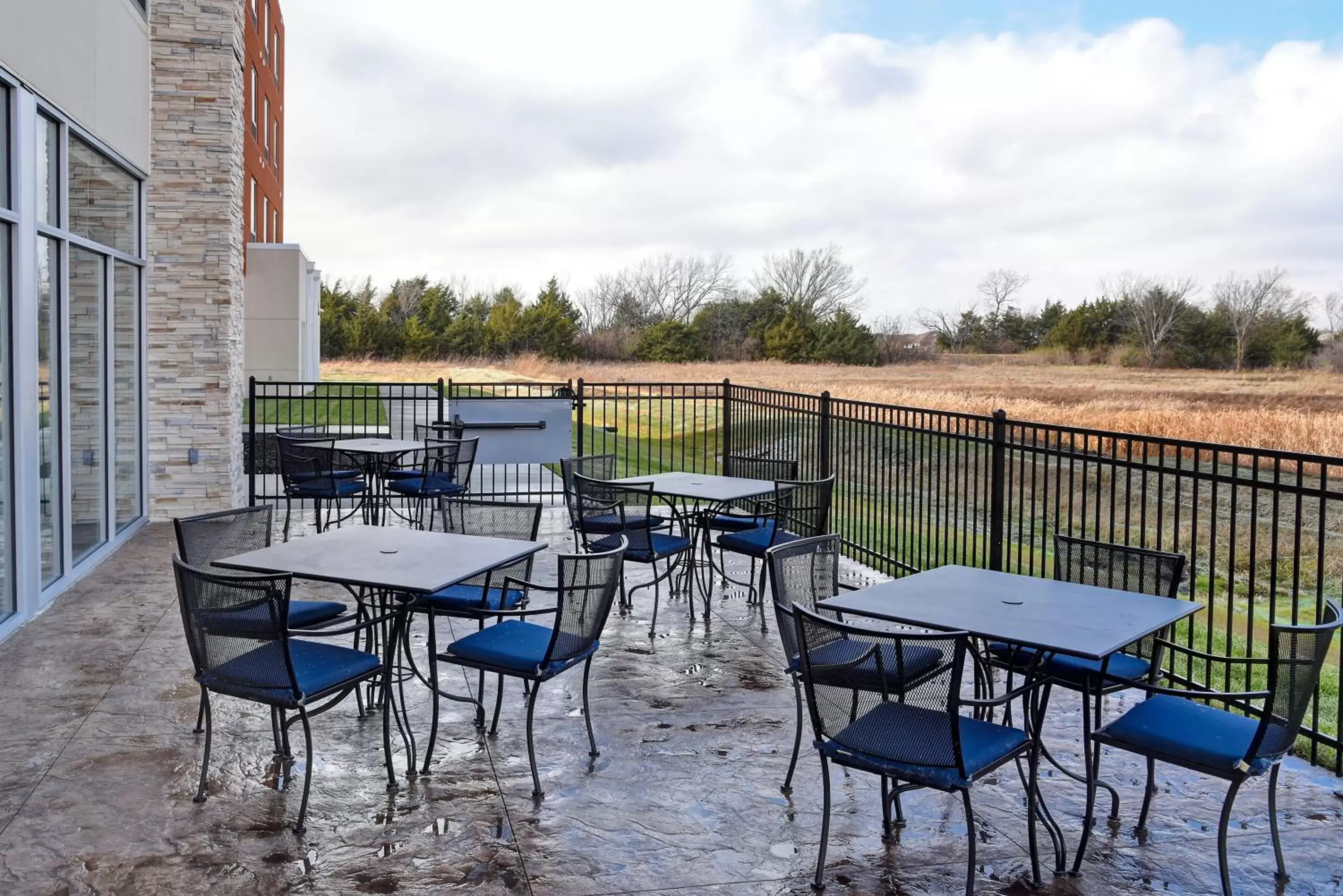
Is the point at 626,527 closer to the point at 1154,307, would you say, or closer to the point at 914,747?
the point at 914,747

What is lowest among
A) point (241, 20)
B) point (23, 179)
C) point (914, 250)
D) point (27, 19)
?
point (23, 179)

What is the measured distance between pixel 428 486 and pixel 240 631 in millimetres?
6329

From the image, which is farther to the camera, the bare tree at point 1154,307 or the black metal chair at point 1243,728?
the bare tree at point 1154,307

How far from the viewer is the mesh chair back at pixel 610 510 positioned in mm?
6992

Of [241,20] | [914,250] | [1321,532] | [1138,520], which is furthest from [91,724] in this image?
[914,250]

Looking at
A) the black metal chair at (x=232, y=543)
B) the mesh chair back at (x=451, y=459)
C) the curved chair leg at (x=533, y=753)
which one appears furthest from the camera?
the mesh chair back at (x=451, y=459)

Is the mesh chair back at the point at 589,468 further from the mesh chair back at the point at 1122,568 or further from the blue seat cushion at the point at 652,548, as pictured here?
the mesh chair back at the point at 1122,568

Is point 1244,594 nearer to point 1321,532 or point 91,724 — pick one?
point 1321,532

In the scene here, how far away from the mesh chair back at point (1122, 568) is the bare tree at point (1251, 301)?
113 feet

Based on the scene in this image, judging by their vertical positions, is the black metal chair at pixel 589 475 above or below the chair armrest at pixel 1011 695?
above

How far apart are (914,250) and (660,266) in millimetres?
16145

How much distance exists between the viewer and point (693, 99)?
1972 inches

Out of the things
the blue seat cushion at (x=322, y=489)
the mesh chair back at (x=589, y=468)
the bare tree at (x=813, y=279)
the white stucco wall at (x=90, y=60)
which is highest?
the bare tree at (x=813, y=279)

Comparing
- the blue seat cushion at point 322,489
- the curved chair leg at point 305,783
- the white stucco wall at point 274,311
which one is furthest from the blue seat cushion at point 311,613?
the white stucco wall at point 274,311
